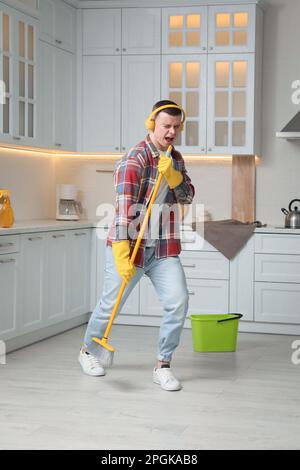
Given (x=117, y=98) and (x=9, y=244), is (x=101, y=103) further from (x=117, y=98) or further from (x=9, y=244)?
(x=9, y=244)

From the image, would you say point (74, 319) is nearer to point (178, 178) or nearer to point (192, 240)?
point (192, 240)

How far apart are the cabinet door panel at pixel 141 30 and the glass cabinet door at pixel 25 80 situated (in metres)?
0.92

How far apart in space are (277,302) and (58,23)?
261 cm

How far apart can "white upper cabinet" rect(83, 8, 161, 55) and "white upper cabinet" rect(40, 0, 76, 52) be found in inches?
4.8

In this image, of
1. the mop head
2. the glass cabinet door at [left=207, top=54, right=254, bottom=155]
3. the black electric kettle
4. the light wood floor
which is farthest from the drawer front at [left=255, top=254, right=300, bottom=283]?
the mop head

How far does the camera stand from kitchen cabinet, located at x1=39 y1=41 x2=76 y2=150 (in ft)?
19.0

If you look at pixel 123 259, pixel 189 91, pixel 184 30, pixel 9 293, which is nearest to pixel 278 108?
pixel 189 91

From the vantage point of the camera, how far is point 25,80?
17.9ft

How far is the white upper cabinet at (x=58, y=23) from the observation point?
573cm

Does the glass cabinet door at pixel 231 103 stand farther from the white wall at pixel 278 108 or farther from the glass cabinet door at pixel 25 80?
the glass cabinet door at pixel 25 80

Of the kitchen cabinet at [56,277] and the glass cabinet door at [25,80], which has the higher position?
the glass cabinet door at [25,80]

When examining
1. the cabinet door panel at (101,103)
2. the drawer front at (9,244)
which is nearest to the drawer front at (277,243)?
the cabinet door panel at (101,103)

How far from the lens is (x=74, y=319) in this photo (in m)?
5.90

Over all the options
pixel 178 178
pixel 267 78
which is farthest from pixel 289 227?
pixel 178 178
